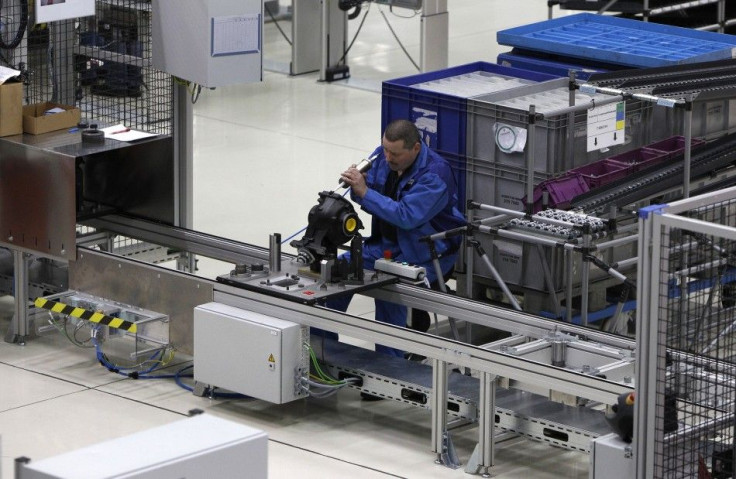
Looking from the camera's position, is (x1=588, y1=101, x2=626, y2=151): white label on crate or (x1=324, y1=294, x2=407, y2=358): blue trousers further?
(x1=588, y1=101, x2=626, y2=151): white label on crate

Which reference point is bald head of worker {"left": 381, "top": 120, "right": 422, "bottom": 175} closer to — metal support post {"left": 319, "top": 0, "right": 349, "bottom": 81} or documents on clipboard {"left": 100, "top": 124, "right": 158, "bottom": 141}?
documents on clipboard {"left": 100, "top": 124, "right": 158, "bottom": 141}

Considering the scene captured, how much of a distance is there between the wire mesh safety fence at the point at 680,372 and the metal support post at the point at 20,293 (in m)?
3.88

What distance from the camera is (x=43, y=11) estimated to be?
331 inches

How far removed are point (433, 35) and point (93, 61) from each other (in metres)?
5.28

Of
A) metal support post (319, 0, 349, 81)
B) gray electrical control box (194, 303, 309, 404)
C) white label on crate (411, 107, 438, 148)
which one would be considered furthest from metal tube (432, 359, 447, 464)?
metal support post (319, 0, 349, 81)

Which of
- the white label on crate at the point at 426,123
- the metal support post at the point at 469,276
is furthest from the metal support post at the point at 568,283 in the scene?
the white label on crate at the point at 426,123

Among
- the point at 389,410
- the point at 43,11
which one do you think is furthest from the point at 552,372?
the point at 43,11

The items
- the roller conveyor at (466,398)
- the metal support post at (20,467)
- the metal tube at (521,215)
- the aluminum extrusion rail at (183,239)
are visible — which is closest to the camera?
the metal support post at (20,467)

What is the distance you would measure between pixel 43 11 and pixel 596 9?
22.2 ft

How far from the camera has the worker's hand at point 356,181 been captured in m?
7.74

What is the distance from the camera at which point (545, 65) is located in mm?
9531

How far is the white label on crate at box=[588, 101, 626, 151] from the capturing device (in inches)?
316

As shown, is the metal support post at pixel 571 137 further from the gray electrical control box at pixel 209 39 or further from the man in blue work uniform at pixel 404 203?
the gray electrical control box at pixel 209 39

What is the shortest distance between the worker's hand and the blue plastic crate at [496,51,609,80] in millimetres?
1960
